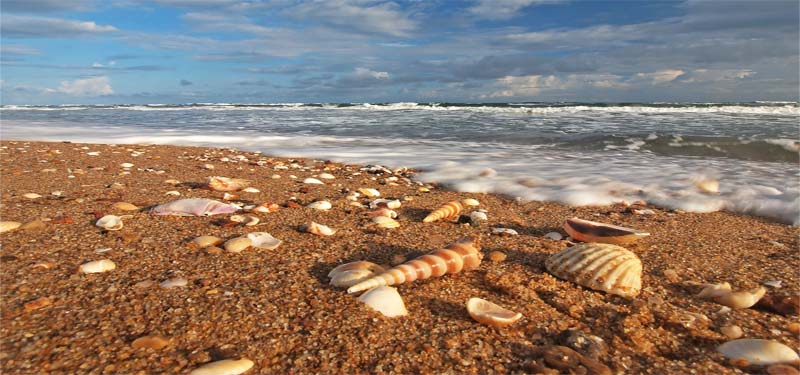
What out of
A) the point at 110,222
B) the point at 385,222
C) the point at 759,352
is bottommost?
the point at 759,352

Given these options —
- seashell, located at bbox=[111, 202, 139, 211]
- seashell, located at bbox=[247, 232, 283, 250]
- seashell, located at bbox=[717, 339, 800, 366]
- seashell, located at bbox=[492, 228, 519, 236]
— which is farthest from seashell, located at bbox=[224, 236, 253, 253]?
seashell, located at bbox=[717, 339, 800, 366]

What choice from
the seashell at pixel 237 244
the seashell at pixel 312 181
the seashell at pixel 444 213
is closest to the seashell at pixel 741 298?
the seashell at pixel 444 213

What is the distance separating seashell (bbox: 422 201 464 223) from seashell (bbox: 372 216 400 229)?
0.24 metres

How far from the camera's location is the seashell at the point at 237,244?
7.96 ft

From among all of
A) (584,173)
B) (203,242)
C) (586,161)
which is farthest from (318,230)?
(586,161)

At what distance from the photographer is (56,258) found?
7.32ft

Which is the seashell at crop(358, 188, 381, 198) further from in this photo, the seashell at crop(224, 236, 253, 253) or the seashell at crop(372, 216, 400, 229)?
the seashell at crop(224, 236, 253, 253)

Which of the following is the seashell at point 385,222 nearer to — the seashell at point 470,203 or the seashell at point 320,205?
the seashell at point 320,205

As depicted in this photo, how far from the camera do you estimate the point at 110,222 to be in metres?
2.74

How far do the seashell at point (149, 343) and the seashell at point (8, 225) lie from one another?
1.64 metres

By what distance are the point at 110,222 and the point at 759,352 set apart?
123 inches

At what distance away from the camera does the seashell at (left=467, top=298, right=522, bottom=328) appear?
5.82 feet

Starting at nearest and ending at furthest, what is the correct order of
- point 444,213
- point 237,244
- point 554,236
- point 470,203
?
point 237,244
point 554,236
point 444,213
point 470,203

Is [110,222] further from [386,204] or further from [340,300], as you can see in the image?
[386,204]
